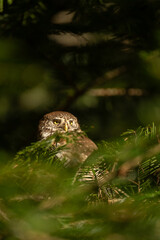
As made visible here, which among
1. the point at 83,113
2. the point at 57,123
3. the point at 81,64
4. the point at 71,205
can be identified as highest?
the point at 71,205

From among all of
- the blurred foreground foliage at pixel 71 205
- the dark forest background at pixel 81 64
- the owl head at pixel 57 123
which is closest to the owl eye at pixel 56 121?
the owl head at pixel 57 123

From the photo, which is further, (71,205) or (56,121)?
(56,121)

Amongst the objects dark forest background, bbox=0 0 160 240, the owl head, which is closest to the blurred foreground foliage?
dark forest background, bbox=0 0 160 240

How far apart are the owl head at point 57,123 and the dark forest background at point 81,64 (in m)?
0.16

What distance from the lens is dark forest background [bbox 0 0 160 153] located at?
2.78 m

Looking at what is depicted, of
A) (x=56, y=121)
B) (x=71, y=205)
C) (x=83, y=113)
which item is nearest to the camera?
(x=71, y=205)

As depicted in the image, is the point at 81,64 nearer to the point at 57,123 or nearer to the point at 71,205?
the point at 57,123

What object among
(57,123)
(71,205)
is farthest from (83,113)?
(71,205)

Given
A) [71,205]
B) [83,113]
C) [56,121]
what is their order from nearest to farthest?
1. [71,205]
2. [56,121]
3. [83,113]

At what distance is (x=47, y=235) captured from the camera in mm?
934

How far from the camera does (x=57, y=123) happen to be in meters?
3.36

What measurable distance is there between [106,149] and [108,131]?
7.71 feet

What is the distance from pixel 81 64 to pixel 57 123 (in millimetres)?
630

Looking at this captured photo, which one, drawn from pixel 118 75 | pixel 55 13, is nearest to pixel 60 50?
pixel 55 13
